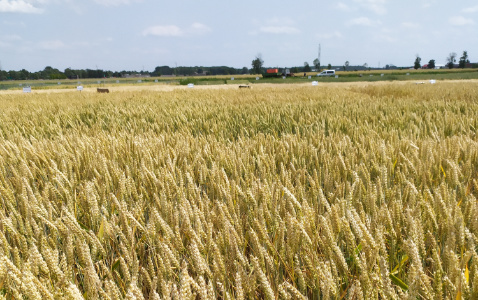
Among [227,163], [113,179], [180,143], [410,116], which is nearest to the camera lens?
[113,179]

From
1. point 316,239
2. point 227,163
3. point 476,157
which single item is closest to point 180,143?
point 227,163

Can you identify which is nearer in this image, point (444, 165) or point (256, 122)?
point (444, 165)

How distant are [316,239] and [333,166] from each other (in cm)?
76

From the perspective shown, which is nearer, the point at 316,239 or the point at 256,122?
the point at 316,239

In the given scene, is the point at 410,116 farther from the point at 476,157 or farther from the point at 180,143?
the point at 180,143

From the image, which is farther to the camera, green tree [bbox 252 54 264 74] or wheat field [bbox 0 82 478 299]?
green tree [bbox 252 54 264 74]

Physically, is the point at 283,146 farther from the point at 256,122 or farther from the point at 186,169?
the point at 256,122

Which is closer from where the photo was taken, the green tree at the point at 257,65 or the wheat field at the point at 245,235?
the wheat field at the point at 245,235

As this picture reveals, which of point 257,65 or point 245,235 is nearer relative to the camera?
point 245,235

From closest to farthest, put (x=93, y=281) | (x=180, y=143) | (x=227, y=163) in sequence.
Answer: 1. (x=93, y=281)
2. (x=227, y=163)
3. (x=180, y=143)

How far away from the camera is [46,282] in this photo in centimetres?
78

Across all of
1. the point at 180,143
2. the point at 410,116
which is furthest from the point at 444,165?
the point at 410,116

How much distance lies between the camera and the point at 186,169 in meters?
1.65

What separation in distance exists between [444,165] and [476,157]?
0.23 m
